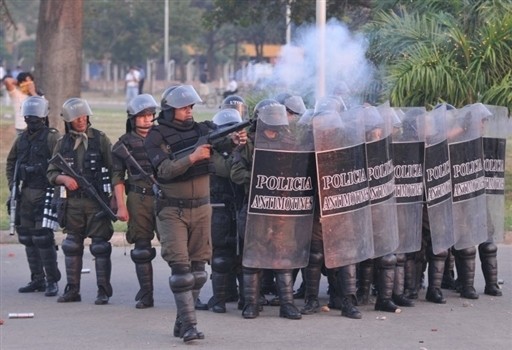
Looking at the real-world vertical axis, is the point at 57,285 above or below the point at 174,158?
below

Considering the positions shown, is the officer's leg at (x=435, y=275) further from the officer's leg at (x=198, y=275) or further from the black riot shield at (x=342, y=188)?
the officer's leg at (x=198, y=275)

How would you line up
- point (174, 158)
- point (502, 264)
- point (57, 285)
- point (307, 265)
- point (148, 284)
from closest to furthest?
1. point (174, 158)
2. point (307, 265)
3. point (148, 284)
4. point (57, 285)
5. point (502, 264)

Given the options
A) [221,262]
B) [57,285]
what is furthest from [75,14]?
[221,262]

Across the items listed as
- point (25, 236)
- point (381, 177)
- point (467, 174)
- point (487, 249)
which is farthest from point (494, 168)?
point (25, 236)

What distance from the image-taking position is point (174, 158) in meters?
8.19

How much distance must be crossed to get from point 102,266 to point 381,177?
254cm

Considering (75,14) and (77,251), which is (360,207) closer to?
(77,251)

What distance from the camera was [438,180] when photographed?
9.80 meters

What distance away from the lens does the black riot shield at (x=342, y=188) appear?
9016 mm

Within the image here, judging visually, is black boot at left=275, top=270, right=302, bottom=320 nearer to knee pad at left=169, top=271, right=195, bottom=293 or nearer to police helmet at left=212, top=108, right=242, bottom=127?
knee pad at left=169, top=271, right=195, bottom=293

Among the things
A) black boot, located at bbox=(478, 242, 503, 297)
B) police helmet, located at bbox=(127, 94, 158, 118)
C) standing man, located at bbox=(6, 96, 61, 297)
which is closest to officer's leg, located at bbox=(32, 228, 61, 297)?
standing man, located at bbox=(6, 96, 61, 297)

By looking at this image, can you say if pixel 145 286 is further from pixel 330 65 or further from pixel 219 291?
pixel 330 65

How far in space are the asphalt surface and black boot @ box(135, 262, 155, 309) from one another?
104mm

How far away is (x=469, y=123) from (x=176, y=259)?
10.3 feet
